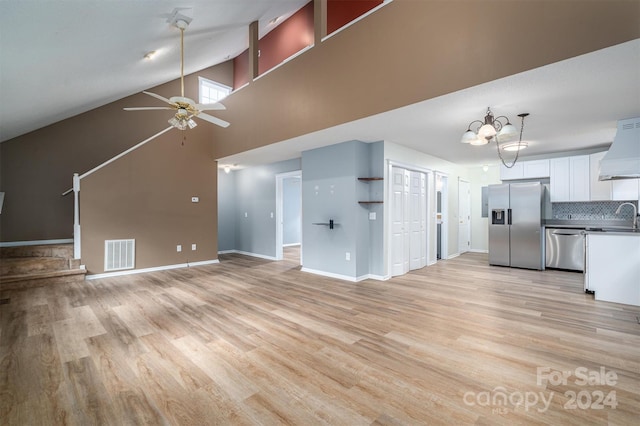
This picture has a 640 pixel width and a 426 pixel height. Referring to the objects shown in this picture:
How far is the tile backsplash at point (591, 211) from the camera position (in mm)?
5578

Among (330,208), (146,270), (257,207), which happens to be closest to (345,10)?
(330,208)

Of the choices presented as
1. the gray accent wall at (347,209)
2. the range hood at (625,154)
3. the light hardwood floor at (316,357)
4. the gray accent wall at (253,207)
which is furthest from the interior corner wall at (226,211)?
the range hood at (625,154)

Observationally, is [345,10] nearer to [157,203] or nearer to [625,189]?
[157,203]

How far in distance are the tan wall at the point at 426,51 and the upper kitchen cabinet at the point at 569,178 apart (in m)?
4.68

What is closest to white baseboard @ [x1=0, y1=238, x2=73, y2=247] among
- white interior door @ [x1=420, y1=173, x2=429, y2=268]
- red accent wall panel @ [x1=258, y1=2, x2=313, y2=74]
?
red accent wall panel @ [x1=258, y1=2, x2=313, y2=74]

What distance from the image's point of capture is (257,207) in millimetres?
7758

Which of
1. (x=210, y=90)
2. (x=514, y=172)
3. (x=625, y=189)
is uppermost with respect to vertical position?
(x=210, y=90)

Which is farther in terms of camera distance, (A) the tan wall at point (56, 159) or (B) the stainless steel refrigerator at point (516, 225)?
(B) the stainless steel refrigerator at point (516, 225)

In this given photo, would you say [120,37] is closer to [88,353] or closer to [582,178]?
[88,353]

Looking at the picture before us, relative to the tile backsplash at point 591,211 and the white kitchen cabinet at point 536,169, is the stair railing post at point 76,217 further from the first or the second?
the tile backsplash at point 591,211

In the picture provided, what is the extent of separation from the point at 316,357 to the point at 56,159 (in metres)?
7.32

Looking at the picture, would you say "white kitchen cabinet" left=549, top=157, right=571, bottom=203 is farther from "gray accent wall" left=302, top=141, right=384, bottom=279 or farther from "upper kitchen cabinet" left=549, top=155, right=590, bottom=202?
"gray accent wall" left=302, top=141, right=384, bottom=279

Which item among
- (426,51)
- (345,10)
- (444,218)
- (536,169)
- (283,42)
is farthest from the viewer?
(444,218)

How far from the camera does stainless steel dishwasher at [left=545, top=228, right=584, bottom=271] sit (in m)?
5.65
